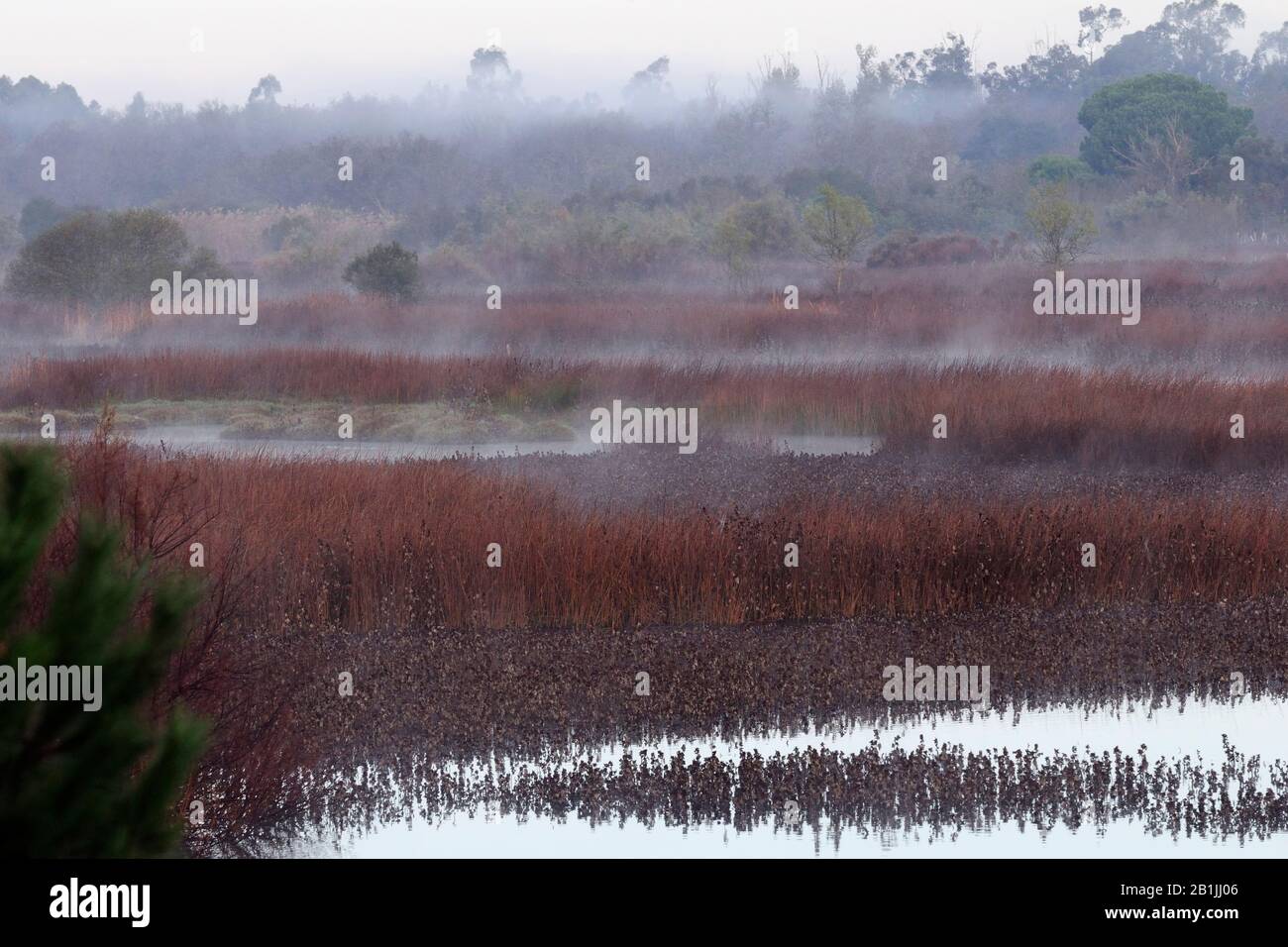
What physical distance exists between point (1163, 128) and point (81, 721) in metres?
51.4

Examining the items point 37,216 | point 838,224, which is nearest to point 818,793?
point 838,224

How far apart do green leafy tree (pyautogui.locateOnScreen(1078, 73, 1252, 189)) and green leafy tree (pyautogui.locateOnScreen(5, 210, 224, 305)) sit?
3130 cm

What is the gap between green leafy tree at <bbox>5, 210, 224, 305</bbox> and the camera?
32.5 metres

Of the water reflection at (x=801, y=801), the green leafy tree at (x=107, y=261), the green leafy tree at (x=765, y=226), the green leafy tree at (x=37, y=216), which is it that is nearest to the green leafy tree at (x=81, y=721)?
the water reflection at (x=801, y=801)

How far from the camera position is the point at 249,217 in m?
52.1

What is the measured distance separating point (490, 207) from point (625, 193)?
498 cm

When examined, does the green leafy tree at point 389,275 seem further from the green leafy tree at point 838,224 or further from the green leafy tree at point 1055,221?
the green leafy tree at point 1055,221

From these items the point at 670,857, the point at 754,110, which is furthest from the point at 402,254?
the point at 754,110

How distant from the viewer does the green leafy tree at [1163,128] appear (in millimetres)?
48406

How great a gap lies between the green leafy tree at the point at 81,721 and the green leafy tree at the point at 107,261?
31.2 metres
